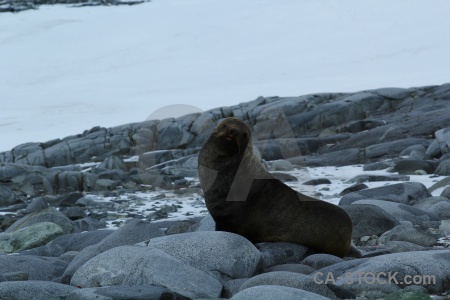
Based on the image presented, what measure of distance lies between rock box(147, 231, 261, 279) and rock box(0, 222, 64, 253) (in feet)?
9.00

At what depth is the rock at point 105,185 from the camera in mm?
14797

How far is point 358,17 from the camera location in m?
41.0

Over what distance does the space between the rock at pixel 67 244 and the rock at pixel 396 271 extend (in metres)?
3.39

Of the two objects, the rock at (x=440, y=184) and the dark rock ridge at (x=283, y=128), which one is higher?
the rock at (x=440, y=184)

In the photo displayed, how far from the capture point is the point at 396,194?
10242 millimetres

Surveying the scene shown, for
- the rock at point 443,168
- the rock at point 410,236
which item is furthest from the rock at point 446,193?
the rock at point 410,236

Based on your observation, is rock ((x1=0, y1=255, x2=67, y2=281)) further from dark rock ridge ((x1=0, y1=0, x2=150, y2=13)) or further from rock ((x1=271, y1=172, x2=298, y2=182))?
dark rock ridge ((x1=0, y1=0, x2=150, y2=13))

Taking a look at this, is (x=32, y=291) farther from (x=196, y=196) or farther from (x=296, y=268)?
(x=196, y=196)

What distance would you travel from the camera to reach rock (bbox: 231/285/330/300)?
192 inches

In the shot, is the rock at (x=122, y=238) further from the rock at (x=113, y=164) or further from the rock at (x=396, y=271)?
the rock at (x=113, y=164)

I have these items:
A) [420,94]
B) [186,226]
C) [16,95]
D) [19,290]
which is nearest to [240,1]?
[16,95]

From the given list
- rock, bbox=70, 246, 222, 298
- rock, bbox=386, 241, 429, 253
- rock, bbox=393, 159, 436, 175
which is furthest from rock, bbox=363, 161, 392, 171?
rock, bbox=70, 246, 222, 298

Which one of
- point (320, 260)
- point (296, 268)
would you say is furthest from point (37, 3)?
point (296, 268)

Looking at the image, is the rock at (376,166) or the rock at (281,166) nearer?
the rock at (376,166)
